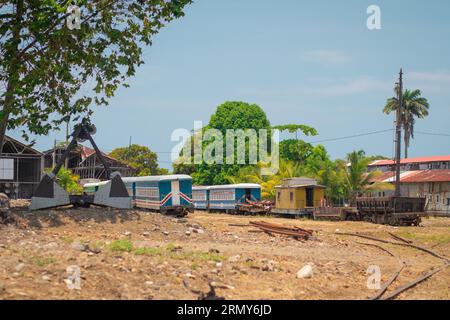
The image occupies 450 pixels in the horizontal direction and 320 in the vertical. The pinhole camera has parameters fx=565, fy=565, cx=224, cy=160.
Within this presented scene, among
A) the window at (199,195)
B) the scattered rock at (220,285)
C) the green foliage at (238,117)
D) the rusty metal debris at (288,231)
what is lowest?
the scattered rock at (220,285)

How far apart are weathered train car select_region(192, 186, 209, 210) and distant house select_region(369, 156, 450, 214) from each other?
16.1 m

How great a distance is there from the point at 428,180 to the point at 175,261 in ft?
138

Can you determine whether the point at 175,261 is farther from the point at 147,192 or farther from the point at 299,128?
the point at 299,128

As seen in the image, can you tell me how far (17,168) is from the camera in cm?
4834

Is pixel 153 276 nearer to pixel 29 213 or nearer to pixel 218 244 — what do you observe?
pixel 218 244

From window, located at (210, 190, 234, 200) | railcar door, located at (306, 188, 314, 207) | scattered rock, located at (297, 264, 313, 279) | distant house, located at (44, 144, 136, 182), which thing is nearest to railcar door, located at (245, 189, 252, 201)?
window, located at (210, 190, 234, 200)

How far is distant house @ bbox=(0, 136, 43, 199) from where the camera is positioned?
162 ft

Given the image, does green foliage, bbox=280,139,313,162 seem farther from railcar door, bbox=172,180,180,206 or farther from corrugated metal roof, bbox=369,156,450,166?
railcar door, bbox=172,180,180,206

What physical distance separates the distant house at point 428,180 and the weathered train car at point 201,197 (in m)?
16.1

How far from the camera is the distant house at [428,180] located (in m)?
50.2

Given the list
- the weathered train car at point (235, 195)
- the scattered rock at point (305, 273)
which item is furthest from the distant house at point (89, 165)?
the scattered rock at point (305, 273)

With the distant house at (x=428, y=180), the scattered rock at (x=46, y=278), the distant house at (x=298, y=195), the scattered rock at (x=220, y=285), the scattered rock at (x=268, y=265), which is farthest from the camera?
the distant house at (x=428, y=180)

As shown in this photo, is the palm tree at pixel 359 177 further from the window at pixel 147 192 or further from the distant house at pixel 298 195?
the window at pixel 147 192
